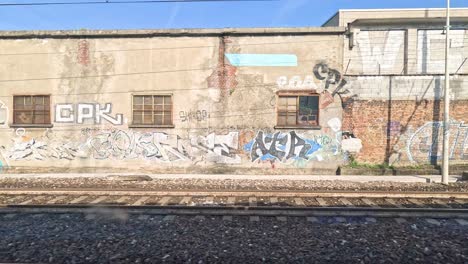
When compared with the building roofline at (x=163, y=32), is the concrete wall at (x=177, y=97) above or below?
below

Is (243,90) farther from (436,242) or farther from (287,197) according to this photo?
(436,242)

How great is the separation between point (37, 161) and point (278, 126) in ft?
34.7

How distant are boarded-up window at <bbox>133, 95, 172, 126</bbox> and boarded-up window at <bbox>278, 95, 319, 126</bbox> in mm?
4834

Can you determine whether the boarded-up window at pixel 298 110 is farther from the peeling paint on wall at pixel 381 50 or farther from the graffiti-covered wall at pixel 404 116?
the peeling paint on wall at pixel 381 50

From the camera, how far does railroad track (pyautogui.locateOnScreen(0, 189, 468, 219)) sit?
6.93 meters

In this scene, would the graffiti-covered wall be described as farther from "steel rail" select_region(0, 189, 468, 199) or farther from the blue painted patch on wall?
"steel rail" select_region(0, 189, 468, 199)

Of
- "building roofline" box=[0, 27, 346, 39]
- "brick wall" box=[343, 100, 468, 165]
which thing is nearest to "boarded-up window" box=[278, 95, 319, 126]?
"brick wall" box=[343, 100, 468, 165]

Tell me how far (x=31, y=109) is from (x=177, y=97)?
21.4 feet

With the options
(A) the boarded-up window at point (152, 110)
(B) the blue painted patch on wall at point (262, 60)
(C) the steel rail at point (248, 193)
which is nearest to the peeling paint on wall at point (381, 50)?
(B) the blue painted patch on wall at point (262, 60)

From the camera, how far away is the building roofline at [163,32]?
14.5m

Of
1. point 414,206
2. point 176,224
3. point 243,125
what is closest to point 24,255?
point 176,224

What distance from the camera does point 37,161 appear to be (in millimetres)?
15031

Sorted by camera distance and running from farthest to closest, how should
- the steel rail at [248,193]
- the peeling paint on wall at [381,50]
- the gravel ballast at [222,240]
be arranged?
1. the peeling paint on wall at [381,50]
2. the steel rail at [248,193]
3. the gravel ballast at [222,240]

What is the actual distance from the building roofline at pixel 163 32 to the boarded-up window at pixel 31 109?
106 inches
